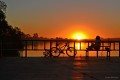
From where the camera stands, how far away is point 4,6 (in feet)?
178

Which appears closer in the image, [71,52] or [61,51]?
[71,52]

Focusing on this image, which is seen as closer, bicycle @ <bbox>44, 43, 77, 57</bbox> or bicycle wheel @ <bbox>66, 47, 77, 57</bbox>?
bicycle wheel @ <bbox>66, 47, 77, 57</bbox>

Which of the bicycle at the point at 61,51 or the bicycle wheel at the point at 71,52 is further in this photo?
the bicycle at the point at 61,51

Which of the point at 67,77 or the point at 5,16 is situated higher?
the point at 5,16

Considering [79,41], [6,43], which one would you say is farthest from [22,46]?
[79,41]

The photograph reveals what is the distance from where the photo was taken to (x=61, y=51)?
95.8 feet

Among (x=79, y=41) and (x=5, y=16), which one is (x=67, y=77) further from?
(x=5, y=16)

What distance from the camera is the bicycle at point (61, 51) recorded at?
28641mm

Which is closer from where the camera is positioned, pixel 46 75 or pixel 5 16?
pixel 46 75

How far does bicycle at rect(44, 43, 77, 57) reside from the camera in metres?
28.6

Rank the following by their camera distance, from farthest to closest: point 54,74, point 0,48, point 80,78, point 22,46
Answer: point 22,46 < point 0,48 < point 54,74 < point 80,78

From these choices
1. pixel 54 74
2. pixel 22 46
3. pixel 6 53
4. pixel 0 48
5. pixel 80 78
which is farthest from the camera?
pixel 6 53

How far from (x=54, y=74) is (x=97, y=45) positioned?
42.6ft

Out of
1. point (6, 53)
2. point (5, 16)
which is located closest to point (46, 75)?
point (6, 53)
